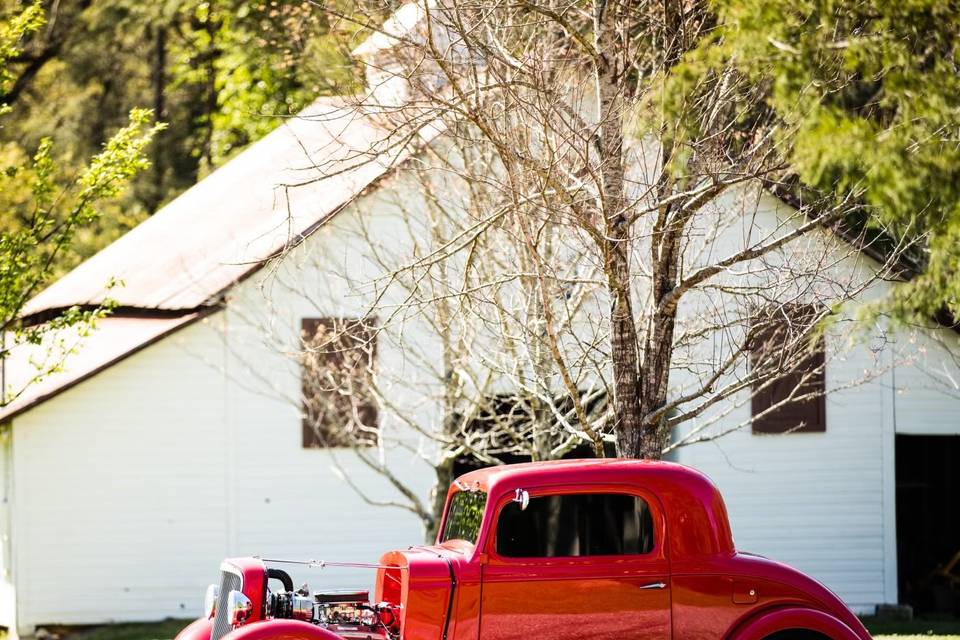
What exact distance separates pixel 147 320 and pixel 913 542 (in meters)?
11.0

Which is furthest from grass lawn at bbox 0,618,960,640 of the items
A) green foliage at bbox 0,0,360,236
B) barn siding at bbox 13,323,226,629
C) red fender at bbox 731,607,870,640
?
green foliage at bbox 0,0,360,236

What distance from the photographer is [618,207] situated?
30.5ft

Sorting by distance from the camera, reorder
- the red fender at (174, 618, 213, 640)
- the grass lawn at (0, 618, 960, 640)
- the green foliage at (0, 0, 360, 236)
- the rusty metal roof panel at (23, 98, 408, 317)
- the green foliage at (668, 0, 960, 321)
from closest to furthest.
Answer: the green foliage at (668, 0, 960, 321), the red fender at (174, 618, 213, 640), the grass lawn at (0, 618, 960, 640), the rusty metal roof panel at (23, 98, 408, 317), the green foliage at (0, 0, 360, 236)

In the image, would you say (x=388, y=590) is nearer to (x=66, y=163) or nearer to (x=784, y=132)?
(x=784, y=132)

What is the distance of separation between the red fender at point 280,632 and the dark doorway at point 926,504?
507 inches

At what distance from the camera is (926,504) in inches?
727

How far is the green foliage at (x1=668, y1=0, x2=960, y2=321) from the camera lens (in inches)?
255

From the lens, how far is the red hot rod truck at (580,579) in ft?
23.9

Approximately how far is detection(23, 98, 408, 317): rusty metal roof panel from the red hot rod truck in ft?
17.9

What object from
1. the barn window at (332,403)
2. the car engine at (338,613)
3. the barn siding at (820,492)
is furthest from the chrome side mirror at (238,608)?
the barn siding at (820,492)

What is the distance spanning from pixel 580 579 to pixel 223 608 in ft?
7.17

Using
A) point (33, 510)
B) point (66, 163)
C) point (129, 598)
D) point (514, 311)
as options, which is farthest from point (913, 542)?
point (66, 163)

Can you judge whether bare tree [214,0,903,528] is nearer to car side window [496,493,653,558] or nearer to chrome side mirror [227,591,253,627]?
car side window [496,493,653,558]

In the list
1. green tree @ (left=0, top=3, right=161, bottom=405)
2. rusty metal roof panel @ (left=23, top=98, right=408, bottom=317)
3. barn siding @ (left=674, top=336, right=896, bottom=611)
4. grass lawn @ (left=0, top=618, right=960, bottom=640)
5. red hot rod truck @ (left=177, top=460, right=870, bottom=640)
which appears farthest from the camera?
barn siding @ (left=674, top=336, right=896, bottom=611)
